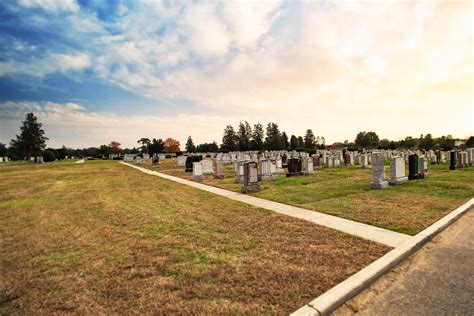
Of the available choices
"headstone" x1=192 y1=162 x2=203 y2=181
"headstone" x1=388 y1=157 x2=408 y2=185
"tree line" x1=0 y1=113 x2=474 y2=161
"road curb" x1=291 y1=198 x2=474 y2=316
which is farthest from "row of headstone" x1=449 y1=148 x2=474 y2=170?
"tree line" x1=0 y1=113 x2=474 y2=161

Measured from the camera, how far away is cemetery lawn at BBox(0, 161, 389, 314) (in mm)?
2680

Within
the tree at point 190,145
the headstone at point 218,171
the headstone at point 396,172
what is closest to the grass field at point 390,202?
the headstone at point 396,172

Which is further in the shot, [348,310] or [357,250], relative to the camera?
[357,250]

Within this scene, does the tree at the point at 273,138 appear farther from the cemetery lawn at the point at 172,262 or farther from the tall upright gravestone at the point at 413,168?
the cemetery lawn at the point at 172,262

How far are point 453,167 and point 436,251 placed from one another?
14624 mm

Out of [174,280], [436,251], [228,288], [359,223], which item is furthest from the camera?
[359,223]

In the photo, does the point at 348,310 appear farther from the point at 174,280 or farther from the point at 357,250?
the point at 174,280

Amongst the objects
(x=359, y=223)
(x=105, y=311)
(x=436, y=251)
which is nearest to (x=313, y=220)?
(x=359, y=223)

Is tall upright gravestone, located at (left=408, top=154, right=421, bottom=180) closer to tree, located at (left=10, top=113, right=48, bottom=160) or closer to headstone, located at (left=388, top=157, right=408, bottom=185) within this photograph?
headstone, located at (left=388, top=157, right=408, bottom=185)

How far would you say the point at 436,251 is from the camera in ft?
12.8

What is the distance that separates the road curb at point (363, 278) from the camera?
248cm

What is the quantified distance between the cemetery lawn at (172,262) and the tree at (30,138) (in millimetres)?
72066

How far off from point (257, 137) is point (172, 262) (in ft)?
289

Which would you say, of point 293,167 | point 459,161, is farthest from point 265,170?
point 459,161
